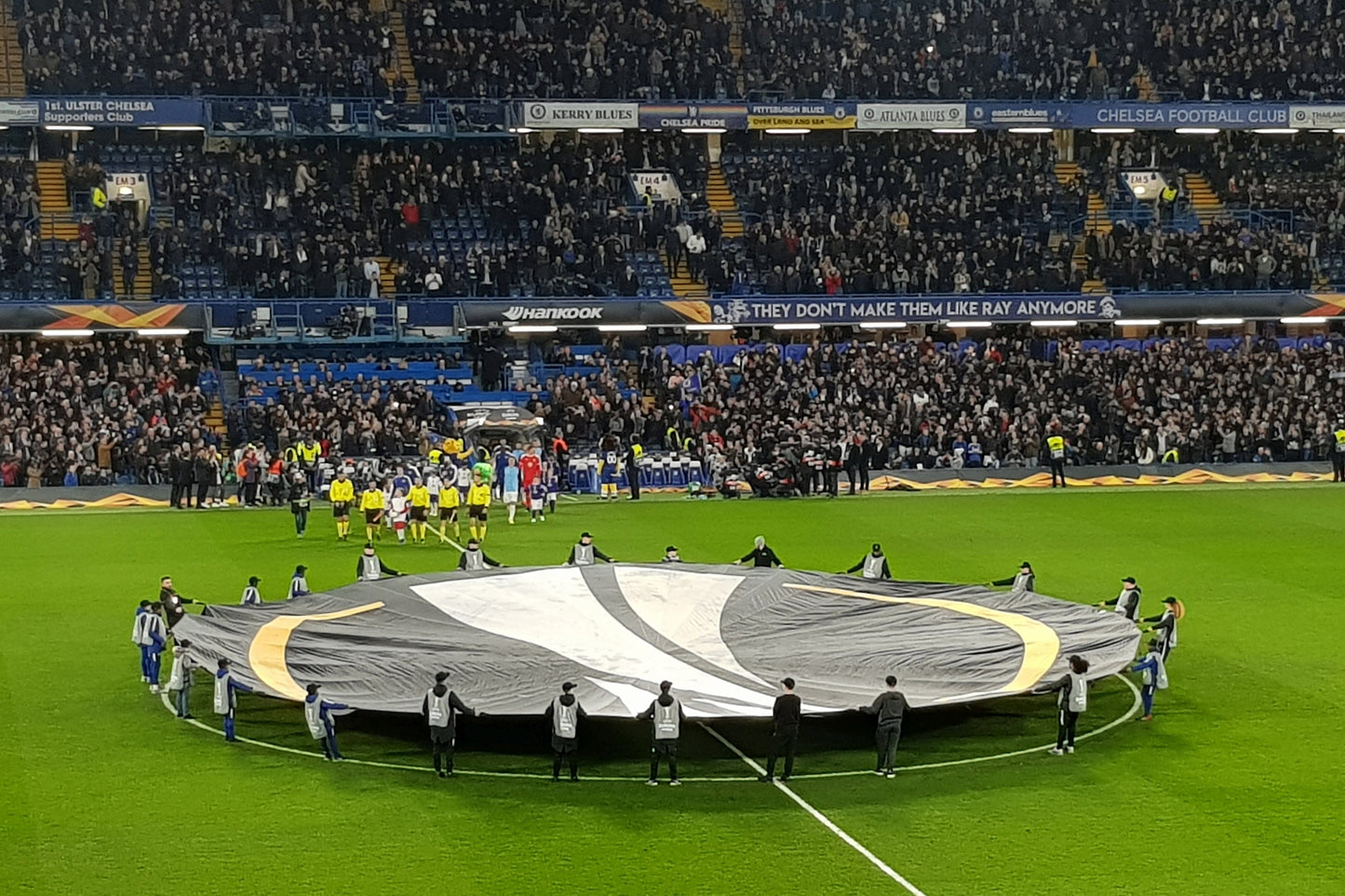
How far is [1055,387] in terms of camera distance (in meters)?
47.6

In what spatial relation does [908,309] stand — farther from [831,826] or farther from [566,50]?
[831,826]

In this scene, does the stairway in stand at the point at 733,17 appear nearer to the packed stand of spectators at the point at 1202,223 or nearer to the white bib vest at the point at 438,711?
the packed stand of spectators at the point at 1202,223

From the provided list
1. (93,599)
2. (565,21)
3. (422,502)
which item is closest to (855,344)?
(565,21)

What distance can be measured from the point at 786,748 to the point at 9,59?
→ 38.8 metres

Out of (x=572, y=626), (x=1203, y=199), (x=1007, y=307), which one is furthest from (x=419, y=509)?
(x=1203, y=199)

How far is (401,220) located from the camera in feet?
160

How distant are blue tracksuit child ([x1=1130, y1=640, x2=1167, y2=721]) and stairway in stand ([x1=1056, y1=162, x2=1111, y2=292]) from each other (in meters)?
30.7

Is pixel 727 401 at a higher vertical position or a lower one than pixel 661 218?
lower

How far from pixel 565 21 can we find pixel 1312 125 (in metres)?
22.4

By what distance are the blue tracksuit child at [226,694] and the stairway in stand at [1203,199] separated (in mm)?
41241

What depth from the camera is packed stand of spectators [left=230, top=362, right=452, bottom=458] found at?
137 feet

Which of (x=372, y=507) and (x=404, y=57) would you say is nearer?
(x=372, y=507)

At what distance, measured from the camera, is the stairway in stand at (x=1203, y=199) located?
5453 centimetres

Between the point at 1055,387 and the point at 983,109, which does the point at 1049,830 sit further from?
the point at 983,109
